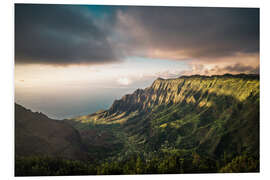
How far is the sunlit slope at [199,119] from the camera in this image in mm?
10656

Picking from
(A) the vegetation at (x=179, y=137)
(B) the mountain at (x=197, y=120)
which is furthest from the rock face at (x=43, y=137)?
(B) the mountain at (x=197, y=120)

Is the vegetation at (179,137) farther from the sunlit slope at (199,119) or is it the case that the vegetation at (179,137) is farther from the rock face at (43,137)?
the rock face at (43,137)

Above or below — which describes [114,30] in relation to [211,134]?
above

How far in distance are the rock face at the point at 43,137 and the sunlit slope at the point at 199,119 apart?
1569 millimetres

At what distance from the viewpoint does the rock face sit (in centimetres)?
879

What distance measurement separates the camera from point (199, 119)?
45.8 ft

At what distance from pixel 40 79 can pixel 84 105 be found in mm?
4083

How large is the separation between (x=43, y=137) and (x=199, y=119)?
1467 cm

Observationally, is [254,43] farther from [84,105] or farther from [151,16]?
[84,105]

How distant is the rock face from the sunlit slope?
157 centimetres

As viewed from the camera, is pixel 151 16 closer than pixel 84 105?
Yes

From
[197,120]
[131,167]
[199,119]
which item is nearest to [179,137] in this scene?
[197,120]
